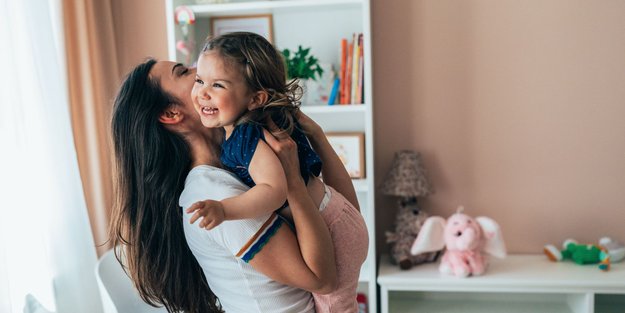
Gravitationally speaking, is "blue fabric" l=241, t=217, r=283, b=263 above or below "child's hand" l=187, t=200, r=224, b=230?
below

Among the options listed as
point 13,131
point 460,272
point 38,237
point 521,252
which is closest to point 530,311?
point 521,252

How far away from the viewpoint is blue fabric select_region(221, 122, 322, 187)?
1.08 meters

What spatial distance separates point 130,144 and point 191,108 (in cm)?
15

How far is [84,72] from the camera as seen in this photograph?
7.59 feet

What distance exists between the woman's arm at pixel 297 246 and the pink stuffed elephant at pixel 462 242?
139 cm

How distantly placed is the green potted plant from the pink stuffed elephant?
0.79 m

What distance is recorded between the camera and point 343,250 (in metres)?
1.18

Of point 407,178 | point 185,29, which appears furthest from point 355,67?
point 185,29

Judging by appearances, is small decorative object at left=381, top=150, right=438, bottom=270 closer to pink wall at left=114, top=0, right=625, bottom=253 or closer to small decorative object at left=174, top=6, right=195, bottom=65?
pink wall at left=114, top=0, right=625, bottom=253

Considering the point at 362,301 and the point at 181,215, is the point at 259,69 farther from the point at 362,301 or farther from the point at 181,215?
the point at 362,301

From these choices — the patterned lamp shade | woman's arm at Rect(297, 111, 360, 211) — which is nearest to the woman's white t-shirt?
woman's arm at Rect(297, 111, 360, 211)

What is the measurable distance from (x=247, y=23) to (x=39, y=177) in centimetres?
110

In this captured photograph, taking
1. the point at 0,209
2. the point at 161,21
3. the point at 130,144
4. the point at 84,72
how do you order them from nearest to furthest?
the point at 130,144, the point at 0,209, the point at 84,72, the point at 161,21

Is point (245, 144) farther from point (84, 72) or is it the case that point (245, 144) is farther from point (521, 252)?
point (521, 252)
